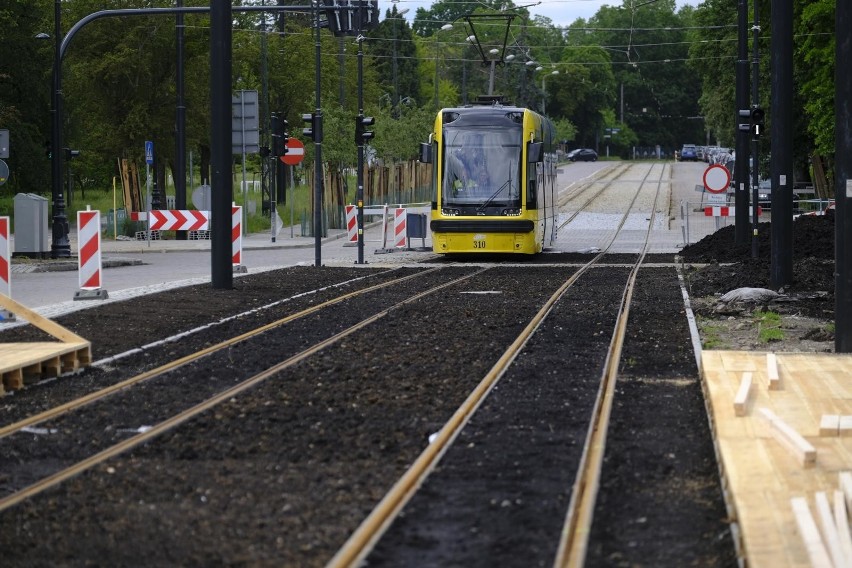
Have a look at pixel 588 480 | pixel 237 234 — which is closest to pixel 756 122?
pixel 237 234

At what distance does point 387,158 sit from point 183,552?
66921mm

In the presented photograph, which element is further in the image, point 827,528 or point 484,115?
point 484,115

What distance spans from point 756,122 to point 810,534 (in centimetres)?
2363

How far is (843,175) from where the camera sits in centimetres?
1430

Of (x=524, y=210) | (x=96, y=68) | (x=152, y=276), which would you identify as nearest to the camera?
(x=152, y=276)

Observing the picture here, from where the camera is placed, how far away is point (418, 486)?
26.4 feet

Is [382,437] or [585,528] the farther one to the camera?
[382,437]

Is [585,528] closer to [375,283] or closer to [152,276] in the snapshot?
[375,283]

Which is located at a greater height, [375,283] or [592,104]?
[592,104]

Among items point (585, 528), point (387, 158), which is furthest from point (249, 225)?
point (585, 528)

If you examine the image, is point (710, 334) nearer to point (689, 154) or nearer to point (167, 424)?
point (167, 424)

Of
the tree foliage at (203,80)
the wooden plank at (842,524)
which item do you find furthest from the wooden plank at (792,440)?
the tree foliage at (203,80)

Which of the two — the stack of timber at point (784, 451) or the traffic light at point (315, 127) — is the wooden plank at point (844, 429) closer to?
the stack of timber at point (784, 451)

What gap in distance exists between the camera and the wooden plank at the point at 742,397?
977 centimetres
